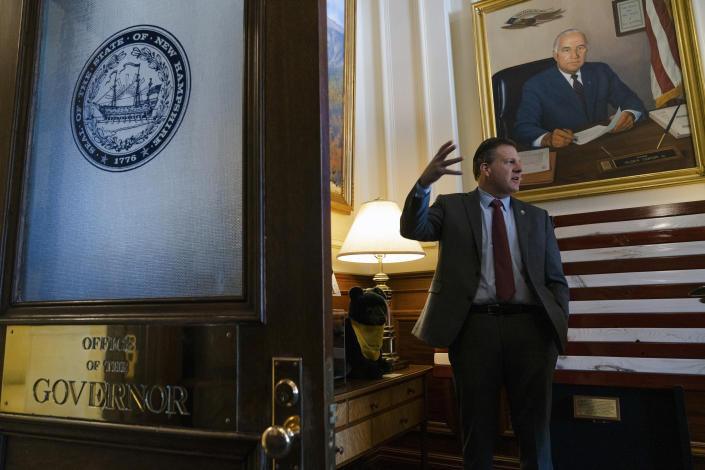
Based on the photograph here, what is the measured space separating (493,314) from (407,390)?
0.80m

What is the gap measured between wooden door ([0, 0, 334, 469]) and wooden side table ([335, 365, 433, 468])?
0.95 meters

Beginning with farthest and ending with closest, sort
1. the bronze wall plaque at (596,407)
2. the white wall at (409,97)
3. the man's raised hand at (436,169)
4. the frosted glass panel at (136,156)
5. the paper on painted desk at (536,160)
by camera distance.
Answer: the white wall at (409,97) → the paper on painted desk at (536,160) → the bronze wall plaque at (596,407) → the man's raised hand at (436,169) → the frosted glass panel at (136,156)

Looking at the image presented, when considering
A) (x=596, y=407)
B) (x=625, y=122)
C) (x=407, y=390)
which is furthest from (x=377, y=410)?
(x=625, y=122)

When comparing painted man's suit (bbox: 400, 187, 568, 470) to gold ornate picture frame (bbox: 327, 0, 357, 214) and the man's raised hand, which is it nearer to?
Result: the man's raised hand

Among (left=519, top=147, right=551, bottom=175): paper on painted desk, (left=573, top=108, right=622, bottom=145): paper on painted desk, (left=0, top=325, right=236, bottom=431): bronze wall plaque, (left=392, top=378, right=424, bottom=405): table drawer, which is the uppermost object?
(left=573, top=108, right=622, bottom=145): paper on painted desk

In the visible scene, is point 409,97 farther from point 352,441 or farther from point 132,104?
point 132,104

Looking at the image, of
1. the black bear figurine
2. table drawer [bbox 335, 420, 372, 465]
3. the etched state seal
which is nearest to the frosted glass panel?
the etched state seal

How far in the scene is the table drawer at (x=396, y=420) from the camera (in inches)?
77.3

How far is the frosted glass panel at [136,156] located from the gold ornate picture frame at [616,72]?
2126 millimetres

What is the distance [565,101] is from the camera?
257 cm

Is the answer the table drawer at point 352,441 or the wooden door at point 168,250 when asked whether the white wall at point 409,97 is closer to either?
the table drawer at point 352,441

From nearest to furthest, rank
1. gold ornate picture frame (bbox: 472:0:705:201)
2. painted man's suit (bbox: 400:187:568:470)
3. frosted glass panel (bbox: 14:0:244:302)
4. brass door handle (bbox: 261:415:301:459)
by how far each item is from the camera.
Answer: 1. brass door handle (bbox: 261:415:301:459)
2. frosted glass panel (bbox: 14:0:244:302)
3. painted man's suit (bbox: 400:187:568:470)
4. gold ornate picture frame (bbox: 472:0:705:201)

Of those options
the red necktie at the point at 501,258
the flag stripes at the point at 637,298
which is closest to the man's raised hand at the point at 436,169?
the red necktie at the point at 501,258

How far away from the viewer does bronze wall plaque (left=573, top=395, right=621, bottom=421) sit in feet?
6.60
